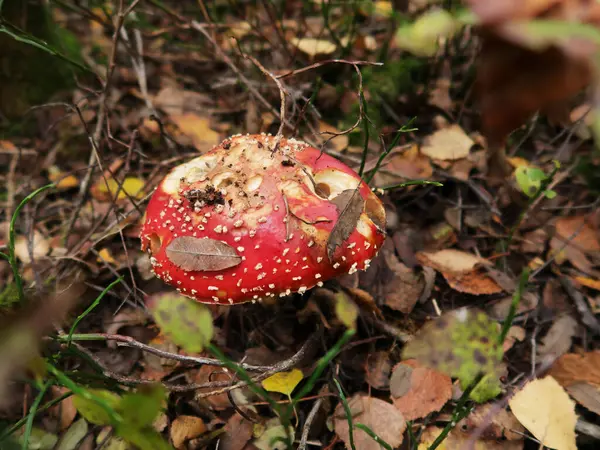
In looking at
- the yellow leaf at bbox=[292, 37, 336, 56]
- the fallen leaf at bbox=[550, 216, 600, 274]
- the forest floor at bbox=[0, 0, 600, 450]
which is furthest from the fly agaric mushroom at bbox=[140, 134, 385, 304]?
the yellow leaf at bbox=[292, 37, 336, 56]

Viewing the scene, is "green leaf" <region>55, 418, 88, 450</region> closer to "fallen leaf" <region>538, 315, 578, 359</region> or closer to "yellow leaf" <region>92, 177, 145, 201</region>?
"yellow leaf" <region>92, 177, 145, 201</region>

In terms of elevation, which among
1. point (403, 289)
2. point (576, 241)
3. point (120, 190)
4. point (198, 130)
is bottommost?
point (403, 289)

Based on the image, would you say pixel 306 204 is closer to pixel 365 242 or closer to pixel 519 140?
pixel 365 242

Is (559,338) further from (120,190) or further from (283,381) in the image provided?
(120,190)

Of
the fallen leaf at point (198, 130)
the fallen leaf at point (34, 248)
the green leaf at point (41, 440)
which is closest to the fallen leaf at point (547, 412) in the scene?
the green leaf at point (41, 440)

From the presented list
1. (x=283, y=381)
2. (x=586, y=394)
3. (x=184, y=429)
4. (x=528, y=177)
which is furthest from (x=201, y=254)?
(x=586, y=394)
